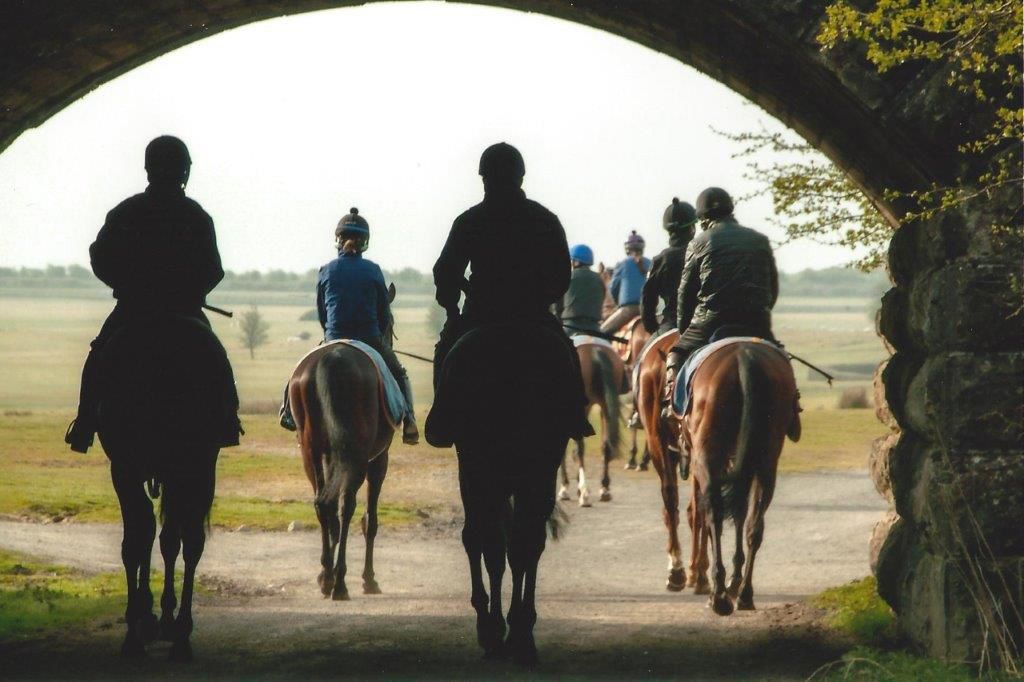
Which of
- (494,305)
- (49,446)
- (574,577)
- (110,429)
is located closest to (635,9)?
(494,305)

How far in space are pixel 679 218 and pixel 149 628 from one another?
5882 mm

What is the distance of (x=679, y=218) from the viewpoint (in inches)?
537

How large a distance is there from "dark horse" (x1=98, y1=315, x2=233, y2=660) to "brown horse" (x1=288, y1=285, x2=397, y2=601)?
263cm

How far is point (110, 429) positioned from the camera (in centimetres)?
927

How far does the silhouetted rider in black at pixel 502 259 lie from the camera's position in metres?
9.11

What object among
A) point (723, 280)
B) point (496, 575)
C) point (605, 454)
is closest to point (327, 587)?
point (496, 575)

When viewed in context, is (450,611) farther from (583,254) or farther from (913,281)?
(583,254)

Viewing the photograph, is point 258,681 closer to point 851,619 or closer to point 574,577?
point 851,619

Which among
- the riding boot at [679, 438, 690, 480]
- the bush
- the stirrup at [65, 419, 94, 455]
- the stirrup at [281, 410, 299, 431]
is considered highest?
the stirrup at [65, 419, 94, 455]

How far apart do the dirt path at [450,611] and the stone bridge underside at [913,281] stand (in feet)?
3.44

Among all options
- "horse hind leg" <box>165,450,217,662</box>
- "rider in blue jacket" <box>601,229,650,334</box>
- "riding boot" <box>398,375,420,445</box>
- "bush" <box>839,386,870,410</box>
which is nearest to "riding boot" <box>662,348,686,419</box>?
"riding boot" <box>398,375,420,445</box>

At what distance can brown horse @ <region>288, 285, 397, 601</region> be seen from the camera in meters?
12.0

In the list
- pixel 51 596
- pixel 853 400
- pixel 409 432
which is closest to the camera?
pixel 51 596

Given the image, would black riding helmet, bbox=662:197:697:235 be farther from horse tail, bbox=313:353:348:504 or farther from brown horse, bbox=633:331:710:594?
horse tail, bbox=313:353:348:504
